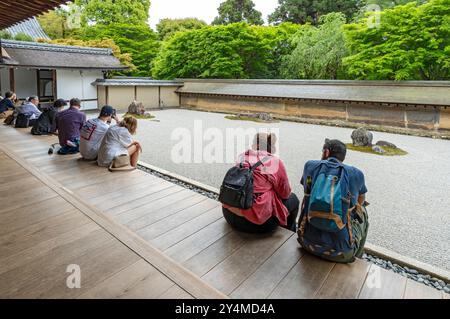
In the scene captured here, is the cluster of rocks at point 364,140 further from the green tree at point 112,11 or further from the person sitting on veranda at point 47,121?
the green tree at point 112,11

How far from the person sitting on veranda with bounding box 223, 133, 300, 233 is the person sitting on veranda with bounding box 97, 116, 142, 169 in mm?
2369

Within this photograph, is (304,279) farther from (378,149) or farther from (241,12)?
(241,12)

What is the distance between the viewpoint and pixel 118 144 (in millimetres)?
4414

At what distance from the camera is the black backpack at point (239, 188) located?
239cm

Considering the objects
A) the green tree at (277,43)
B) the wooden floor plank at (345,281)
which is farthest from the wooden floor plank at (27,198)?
the green tree at (277,43)

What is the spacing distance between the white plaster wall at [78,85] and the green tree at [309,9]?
18047 millimetres

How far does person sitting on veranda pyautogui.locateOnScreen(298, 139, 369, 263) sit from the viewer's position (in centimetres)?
208

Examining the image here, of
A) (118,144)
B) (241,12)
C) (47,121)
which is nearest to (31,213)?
(118,144)

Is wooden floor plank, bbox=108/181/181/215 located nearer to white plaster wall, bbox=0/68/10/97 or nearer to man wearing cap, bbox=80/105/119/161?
man wearing cap, bbox=80/105/119/161

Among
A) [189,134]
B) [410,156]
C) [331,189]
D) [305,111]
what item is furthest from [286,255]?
[305,111]

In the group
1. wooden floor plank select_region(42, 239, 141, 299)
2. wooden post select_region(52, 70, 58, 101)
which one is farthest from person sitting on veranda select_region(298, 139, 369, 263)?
wooden post select_region(52, 70, 58, 101)

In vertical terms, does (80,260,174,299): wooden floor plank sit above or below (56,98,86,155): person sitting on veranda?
below

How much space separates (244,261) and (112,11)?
93.0 feet

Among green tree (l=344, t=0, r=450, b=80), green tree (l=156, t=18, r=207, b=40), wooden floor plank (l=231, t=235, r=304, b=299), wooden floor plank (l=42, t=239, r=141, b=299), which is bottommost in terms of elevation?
wooden floor plank (l=231, t=235, r=304, b=299)
